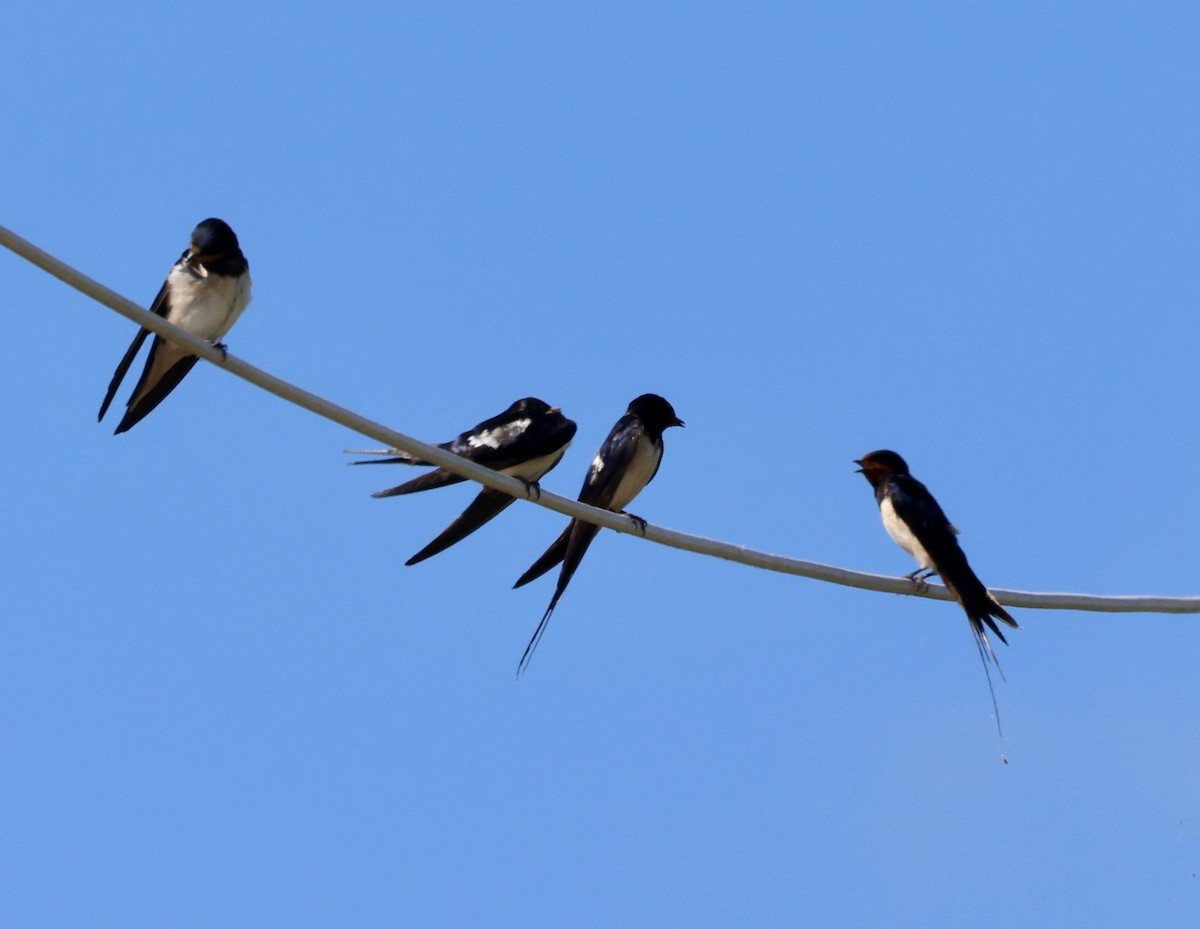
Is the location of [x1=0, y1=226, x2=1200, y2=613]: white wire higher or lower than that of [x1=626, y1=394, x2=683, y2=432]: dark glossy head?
lower

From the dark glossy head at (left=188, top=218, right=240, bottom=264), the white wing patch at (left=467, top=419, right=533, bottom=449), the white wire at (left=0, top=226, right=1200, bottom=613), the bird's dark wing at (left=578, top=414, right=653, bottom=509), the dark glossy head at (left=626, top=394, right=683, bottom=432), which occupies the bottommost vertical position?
the white wire at (left=0, top=226, right=1200, bottom=613)

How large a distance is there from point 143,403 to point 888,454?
3092mm

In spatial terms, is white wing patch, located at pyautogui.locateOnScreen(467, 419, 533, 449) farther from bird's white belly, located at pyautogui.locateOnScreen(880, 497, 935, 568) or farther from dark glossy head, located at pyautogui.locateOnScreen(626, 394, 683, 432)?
bird's white belly, located at pyautogui.locateOnScreen(880, 497, 935, 568)

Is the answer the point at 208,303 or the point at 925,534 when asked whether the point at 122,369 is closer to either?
the point at 208,303

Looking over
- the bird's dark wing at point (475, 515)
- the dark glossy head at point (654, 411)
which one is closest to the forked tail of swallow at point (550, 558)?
the bird's dark wing at point (475, 515)

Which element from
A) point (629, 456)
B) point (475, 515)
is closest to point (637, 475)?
point (629, 456)

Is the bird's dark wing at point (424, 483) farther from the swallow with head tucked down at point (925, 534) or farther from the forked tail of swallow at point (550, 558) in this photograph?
the swallow with head tucked down at point (925, 534)

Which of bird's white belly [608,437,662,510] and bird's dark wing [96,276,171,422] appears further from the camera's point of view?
bird's white belly [608,437,662,510]

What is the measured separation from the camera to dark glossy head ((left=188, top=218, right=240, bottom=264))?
21.6 ft

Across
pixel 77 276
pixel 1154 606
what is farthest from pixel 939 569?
pixel 77 276

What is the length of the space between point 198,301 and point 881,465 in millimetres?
2921

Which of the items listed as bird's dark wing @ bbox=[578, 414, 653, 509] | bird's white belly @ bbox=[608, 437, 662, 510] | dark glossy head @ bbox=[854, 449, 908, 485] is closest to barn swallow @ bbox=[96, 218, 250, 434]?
bird's dark wing @ bbox=[578, 414, 653, 509]

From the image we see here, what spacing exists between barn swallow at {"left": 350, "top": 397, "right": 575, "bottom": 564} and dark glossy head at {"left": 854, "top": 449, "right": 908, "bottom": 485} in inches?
50.5

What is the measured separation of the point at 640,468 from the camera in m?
7.60
